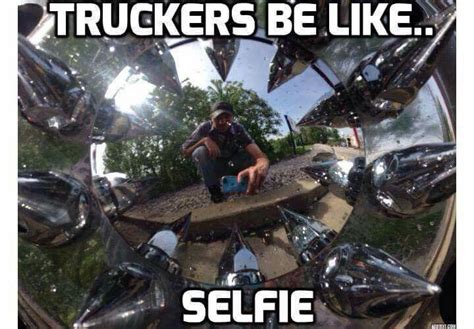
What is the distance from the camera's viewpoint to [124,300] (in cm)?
118

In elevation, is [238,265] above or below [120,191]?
below

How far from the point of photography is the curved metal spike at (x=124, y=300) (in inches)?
45.8

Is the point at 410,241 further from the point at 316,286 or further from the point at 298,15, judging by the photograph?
the point at 298,15

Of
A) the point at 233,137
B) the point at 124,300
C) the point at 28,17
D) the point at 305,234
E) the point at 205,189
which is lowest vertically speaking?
the point at 124,300

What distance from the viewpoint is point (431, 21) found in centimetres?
120

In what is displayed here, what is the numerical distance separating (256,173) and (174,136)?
188mm

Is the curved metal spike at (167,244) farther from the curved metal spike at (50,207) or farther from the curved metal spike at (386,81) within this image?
the curved metal spike at (386,81)

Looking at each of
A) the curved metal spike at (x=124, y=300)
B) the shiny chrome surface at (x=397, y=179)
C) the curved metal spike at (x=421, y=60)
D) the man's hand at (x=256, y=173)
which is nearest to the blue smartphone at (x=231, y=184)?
the man's hand at (x=256, y=173)

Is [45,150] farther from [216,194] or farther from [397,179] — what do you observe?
[397,179]

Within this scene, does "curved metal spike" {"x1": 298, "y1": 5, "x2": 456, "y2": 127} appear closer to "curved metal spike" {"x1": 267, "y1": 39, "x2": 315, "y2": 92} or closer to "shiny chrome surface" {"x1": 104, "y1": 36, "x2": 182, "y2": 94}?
"curved metal spike" {"x1": 267, "y1": 39, "x2": 315, "y2": 92}

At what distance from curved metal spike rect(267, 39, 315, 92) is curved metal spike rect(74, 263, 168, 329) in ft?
1.58

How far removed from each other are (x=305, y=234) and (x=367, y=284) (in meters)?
0.16

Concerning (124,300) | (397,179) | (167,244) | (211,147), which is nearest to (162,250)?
(167,244)

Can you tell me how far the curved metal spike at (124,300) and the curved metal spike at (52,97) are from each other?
301mm
